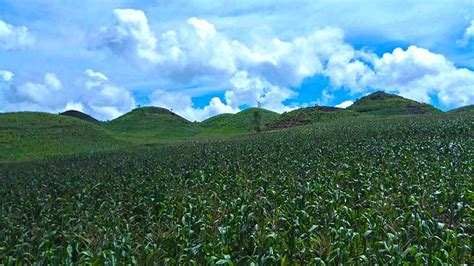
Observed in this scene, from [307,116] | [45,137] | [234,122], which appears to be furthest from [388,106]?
[45,137]

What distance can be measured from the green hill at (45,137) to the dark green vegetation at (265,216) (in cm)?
3113

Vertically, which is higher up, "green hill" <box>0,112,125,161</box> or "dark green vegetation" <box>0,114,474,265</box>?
"green hill" <box>0,112,125,161</box>

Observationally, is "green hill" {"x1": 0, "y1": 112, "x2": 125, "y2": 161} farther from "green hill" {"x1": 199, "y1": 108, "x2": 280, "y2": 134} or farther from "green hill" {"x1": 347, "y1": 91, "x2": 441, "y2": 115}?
"green hill" {"x1": 347, "y1": 91, "x2": 441, "y2": 115}

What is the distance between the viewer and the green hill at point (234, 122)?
275ft

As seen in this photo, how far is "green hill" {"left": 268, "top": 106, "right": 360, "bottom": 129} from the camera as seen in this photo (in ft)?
236

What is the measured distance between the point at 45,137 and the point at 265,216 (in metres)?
51.9

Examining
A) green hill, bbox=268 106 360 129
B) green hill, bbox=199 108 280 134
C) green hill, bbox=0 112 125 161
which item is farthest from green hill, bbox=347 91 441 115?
green hill, bbox=0 112 125 161

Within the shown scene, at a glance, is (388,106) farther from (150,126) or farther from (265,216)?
(265,216)

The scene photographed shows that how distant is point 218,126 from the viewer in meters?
94.0

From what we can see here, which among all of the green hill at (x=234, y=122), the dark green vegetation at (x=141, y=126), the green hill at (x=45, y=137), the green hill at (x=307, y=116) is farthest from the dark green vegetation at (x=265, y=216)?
the green hill at (x=234, y=122)

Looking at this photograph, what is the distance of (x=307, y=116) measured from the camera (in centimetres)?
7500

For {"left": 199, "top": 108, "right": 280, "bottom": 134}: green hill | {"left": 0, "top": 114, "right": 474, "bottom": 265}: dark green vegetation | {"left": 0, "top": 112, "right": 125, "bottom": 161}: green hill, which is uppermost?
{"left": 199, "top": 108, "right": 280, "bottom": 134}: green hill

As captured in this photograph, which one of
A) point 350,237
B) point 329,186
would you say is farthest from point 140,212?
point 350,237

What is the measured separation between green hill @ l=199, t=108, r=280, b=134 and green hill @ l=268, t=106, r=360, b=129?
6.32m
